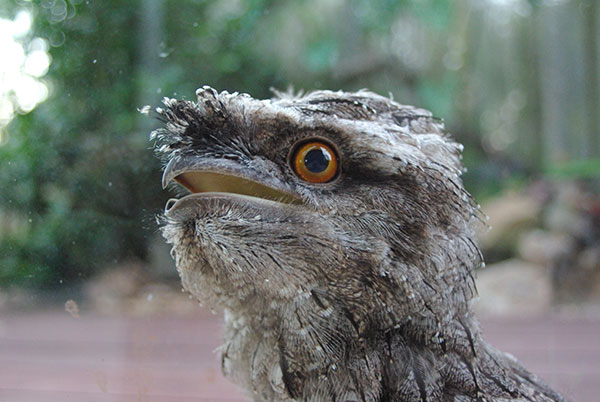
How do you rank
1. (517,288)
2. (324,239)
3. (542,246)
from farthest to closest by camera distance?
(542,246)
(517,288)
(324,239)

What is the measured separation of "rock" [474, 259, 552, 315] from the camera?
455 centimetres

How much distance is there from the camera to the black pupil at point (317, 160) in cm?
113

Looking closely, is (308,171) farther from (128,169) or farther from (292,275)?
(128,169)

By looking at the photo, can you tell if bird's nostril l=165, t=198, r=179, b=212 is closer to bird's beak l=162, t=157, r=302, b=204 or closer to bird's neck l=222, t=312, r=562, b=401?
bird's beak l=162, t=157, r=302, b=204

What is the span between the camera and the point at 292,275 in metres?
1.13

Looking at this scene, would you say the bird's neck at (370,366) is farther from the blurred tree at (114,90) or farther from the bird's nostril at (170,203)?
the blurred tree at (114,90)

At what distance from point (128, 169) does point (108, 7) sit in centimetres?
46

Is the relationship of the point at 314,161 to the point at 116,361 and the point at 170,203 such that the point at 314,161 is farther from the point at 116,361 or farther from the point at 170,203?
the point at 116,361

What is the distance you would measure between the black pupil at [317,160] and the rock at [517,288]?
352cm

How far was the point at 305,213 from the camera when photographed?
1.13 metres

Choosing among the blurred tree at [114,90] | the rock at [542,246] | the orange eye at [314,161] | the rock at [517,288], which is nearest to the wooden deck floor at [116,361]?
the blurred tree at [114,90]

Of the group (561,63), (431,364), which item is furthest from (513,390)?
(561,63)

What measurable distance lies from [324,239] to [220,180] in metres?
0.29

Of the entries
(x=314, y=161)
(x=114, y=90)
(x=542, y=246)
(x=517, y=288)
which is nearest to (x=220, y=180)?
(x=314, y=161)
